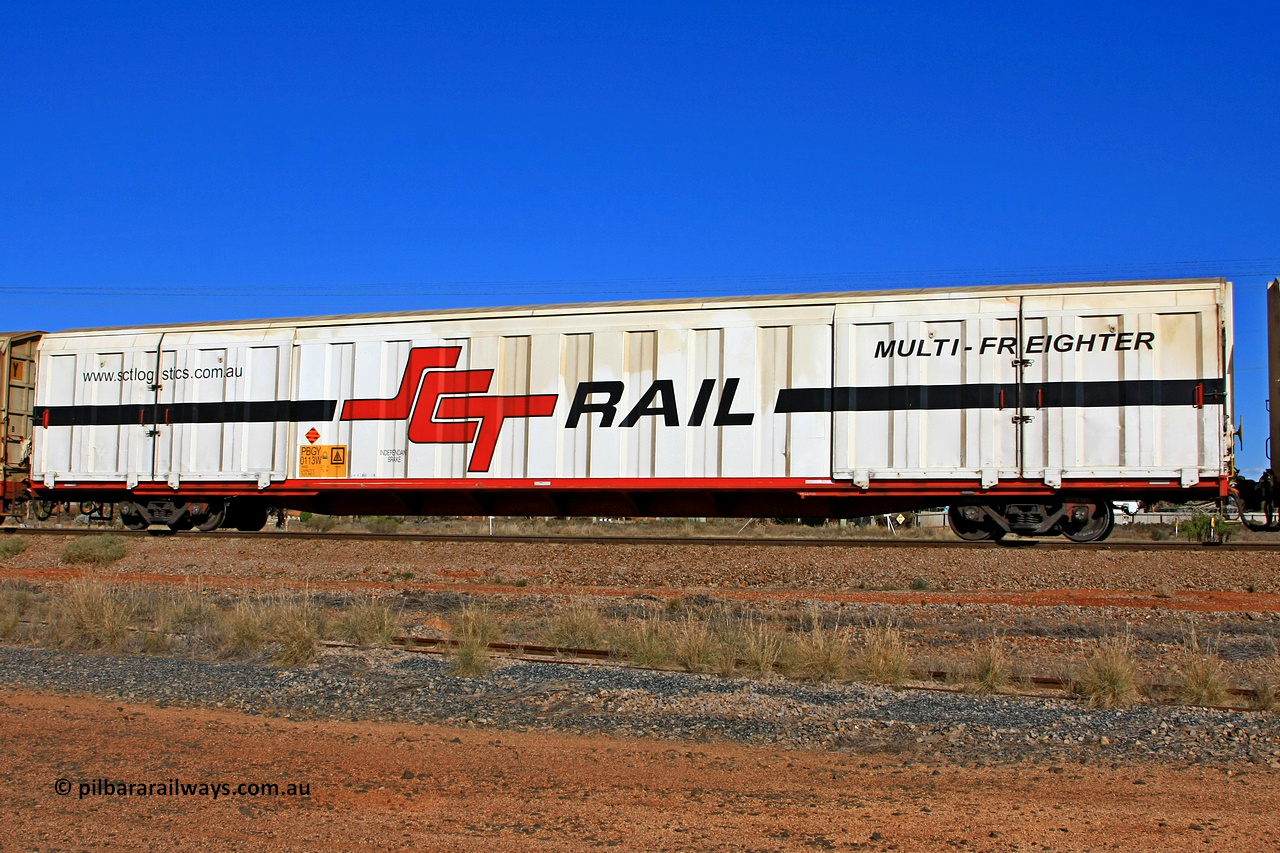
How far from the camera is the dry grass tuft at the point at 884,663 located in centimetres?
846

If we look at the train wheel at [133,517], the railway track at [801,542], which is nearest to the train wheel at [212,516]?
the railway track at [801,542]

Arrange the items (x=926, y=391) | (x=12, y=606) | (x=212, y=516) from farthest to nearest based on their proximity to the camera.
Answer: (x=212, y=516), (x=926, y=391), (x=12, y=606)

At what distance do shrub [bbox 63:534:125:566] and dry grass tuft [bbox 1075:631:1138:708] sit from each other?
1615cm

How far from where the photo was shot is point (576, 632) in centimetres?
1045

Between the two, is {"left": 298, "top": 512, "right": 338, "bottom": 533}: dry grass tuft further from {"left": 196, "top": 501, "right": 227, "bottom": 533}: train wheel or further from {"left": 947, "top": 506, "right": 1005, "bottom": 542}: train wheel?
{"left": 947, "top": 506, "right": 1005, "bottom": 542}: train wheel

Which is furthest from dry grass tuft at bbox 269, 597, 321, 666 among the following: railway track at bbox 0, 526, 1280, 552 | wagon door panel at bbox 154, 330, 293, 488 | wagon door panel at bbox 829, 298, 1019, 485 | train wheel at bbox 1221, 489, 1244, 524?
train wheel at bbox 1221, 489, 1244, 524

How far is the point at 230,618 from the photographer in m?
10.4

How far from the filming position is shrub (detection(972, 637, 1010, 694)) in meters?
8.13

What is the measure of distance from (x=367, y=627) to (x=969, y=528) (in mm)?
8849

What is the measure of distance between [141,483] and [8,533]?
4.67 m

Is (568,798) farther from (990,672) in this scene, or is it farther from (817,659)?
(990,672)

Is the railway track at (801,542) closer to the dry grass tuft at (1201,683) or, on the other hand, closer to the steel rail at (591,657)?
the steel rail at (591,657)

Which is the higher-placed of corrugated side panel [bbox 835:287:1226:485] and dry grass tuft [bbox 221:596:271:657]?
corrugated side panel [bbox 835:287:1226:485]

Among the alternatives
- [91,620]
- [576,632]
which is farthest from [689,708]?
[91,620]
